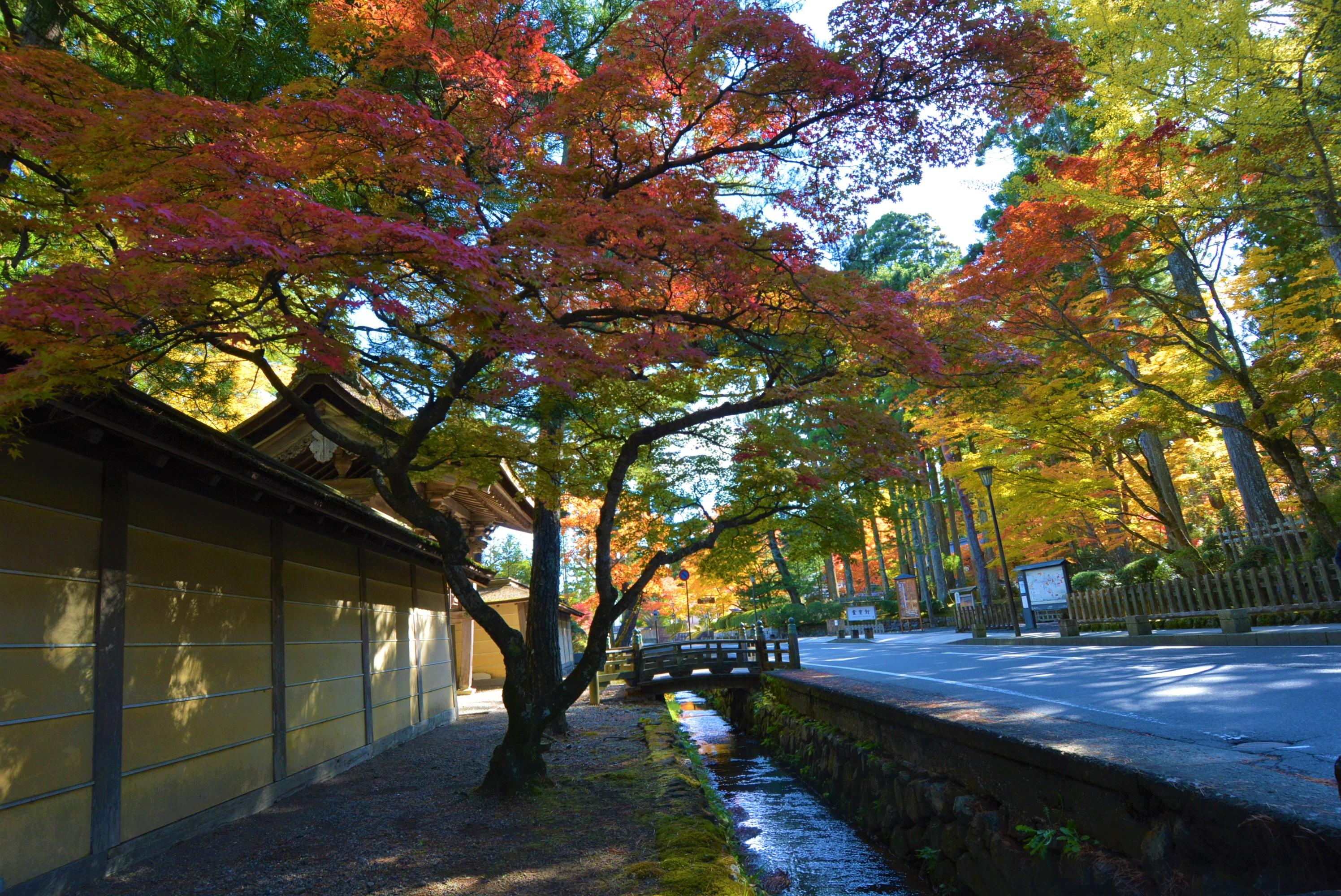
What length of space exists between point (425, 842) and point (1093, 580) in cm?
1952

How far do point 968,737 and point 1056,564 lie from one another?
50.2 ft

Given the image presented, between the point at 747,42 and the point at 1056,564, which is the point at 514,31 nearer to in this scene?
the point at 747,42

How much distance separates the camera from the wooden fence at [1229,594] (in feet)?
37.8

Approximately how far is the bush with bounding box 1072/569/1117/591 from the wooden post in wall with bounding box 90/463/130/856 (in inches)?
766

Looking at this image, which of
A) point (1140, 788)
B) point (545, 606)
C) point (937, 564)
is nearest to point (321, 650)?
point (545, 606)

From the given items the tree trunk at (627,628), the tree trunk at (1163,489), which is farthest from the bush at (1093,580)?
the tree trunk at (627,628)

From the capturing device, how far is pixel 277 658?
7.27 m

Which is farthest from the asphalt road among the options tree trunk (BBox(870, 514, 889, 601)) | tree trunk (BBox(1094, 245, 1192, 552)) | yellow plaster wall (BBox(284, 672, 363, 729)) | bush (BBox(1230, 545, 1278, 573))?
tree trunk (BBox(870, 514, 889, 601))

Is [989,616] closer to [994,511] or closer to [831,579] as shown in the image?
[994,511]

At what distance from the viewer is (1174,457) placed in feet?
86.5

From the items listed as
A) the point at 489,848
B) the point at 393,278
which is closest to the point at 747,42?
the point at 393,278

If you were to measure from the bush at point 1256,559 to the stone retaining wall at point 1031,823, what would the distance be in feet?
28.5

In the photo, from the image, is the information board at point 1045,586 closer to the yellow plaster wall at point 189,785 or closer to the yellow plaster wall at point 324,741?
the yellow plaster wall at point 324,741

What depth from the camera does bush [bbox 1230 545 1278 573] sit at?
13211 millimetres
